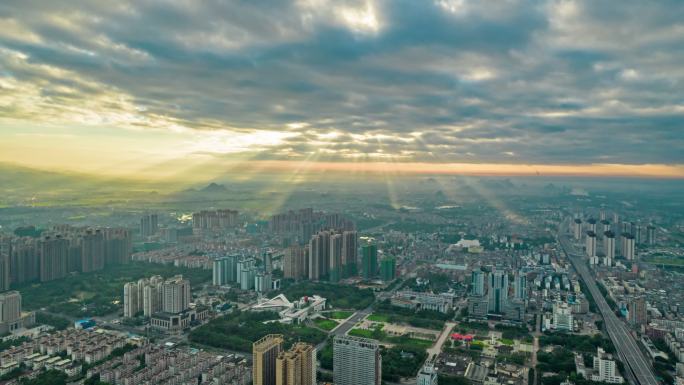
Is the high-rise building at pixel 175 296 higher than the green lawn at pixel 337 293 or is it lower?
higher

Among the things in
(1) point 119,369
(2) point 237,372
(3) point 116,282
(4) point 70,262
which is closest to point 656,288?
(2) point 237,372

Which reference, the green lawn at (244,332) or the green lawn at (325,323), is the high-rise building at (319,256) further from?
the green lawn at (244,332)

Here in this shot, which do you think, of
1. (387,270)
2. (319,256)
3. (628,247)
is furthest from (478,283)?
(628,247)

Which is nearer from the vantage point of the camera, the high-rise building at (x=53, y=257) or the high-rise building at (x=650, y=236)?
the high-rise building at (x=53, y=257)

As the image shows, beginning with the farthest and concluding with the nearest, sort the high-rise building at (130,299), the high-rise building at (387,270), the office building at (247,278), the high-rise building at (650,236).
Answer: the high-rise building at (650,236), the high-rise building at (387,270), the office building at (247,278), the high-rise building at (130,299)

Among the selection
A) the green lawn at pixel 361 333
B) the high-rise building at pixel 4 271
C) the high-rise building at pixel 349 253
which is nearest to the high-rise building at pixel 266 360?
the green lawn at pixel 361 333

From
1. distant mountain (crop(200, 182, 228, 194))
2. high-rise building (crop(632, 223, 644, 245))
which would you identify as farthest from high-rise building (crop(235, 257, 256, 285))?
distant mountain (crop(200, 182, 228, 194))

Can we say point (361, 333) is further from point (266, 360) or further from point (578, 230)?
point (578, 230)

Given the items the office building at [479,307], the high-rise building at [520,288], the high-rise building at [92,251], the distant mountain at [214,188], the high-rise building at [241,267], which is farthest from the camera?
the distant mountain at [214,188]
